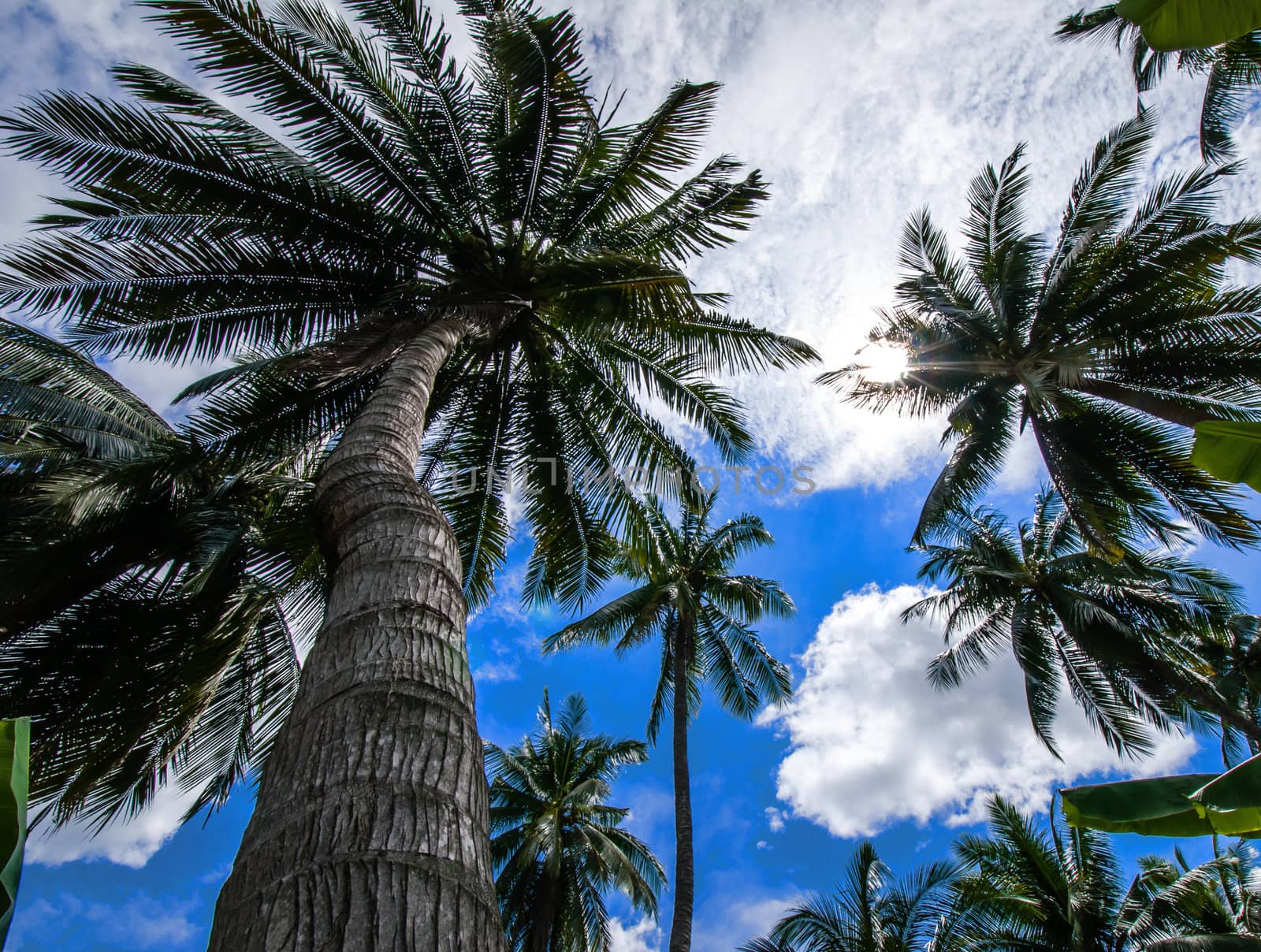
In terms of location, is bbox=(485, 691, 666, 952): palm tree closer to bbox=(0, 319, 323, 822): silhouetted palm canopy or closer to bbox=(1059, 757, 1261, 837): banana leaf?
bbox=(0, 319, 323, 822): silhouetted palm canopy

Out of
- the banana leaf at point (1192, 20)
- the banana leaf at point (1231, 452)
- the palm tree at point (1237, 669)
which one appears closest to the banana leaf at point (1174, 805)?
the banana leaf at point (1231, 452)

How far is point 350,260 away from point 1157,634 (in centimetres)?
1732

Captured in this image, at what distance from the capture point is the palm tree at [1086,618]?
14922 millimetres

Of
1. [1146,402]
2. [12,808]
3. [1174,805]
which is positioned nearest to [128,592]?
[12,808]

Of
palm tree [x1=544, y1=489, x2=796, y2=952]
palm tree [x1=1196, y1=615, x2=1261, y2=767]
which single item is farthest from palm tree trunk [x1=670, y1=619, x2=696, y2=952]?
palm tree [x1=1196, y1=615, x2=1261, y2=767]

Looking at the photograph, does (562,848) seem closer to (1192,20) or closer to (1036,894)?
(1036,894)

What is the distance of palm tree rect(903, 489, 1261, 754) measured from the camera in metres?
14.9

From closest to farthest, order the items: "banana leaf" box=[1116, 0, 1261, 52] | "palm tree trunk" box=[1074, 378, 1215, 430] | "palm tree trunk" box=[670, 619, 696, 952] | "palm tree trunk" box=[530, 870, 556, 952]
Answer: "banana leaf" box=[1116, 0, 1261, 52] < "palm tree trunk" box=[1074, 378, 1215, 430] < "palm tree trunk" box=[670, 619, 696, 952] < "palm tree trunk" box=[530, 870, 556, 952]

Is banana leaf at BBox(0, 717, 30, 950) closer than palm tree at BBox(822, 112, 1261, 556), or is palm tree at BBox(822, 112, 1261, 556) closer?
banana leaf at BBox(0, 717, 30, 950)

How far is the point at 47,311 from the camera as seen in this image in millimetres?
5926

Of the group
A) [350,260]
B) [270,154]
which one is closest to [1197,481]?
[350,260]

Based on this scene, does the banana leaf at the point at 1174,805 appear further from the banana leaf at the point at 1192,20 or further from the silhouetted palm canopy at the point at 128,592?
the silhouetted palm canopy at the point at 128,592

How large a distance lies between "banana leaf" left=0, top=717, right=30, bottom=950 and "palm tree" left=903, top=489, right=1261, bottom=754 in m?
14.1

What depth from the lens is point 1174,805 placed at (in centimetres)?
418
